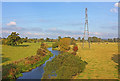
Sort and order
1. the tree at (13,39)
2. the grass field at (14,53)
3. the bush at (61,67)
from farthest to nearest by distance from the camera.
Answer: the tree at (13,39) < the grass field at (14,53) < the bush at (61,67)

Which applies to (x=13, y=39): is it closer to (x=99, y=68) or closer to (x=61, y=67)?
(x=99, y=68)

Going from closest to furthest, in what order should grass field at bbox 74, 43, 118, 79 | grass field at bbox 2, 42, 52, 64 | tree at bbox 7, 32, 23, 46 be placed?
grass field at bbox 74, 43, 118, 79 → grass field at bbox 2, 42, 52, 64 → tree at bbox 7, 32, 23, 46

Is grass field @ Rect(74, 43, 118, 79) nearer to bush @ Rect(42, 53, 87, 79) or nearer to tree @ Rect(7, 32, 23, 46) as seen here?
bush @ Rect(42, 53, 87, 79)

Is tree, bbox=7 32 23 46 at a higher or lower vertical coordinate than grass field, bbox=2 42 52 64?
higher

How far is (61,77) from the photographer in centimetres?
1337

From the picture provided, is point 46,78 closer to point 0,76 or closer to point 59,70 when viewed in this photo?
point 59,70

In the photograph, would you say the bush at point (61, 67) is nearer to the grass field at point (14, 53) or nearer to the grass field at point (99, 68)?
the grass field at point (99, 68)

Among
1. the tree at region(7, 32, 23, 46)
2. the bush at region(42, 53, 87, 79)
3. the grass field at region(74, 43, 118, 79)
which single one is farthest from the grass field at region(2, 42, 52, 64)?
the tree at region(7, 32, 23, 46)

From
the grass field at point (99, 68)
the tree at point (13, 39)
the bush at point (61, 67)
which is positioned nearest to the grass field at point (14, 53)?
the bush at point (61, 67)

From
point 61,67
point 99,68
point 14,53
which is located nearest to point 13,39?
point 14,53

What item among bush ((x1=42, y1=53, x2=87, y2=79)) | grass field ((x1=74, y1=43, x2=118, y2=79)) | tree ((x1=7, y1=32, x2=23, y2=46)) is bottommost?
grass field ((x1=74, y1=43, x2=118, y2=79))

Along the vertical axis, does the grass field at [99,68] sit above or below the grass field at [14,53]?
below

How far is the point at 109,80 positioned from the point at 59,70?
6.58 metres

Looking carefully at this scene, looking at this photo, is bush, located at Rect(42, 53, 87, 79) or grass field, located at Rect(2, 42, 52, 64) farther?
grass field, located at Rect(2, 42, 52, 64)
